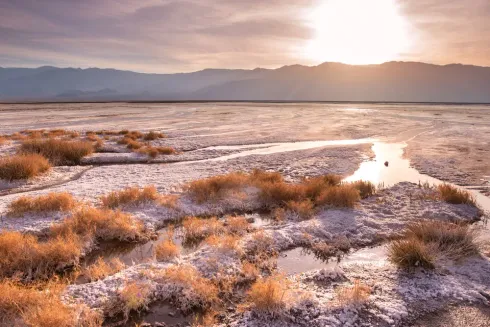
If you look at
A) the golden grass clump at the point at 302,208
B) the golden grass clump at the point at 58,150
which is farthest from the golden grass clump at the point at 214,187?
the golden grass clump at the point at 58,150

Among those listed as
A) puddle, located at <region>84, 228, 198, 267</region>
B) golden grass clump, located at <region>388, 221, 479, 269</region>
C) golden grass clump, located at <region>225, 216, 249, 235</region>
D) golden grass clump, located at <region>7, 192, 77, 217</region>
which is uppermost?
golden grass clump, located at <region>7, 192, 77, 217</region>

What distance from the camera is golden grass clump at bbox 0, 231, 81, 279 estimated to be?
687 centimetres

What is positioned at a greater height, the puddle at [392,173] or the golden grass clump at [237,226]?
the puddle at [392,173]

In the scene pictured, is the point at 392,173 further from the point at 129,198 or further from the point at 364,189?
the point at 129,198

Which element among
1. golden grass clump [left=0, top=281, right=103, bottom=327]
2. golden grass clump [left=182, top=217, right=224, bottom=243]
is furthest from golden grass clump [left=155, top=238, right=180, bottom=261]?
golden grass clump [left=0, top=281, right=103, bottom=327]

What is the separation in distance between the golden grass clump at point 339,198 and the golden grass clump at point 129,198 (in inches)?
232

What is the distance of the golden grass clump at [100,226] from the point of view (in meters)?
8.64

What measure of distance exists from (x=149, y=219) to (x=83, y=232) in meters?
1.96

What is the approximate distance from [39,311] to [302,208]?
25.2ft

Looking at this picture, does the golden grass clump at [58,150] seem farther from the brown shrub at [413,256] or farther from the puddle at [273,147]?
the brown shrub at [413,256]

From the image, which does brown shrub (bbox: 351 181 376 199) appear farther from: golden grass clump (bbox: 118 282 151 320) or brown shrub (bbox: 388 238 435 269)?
golden grass clump (bbox: 118 282 151 320)

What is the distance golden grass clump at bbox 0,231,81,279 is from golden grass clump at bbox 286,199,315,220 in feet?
21.2

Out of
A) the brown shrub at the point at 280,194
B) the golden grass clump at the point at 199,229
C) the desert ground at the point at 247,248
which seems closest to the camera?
the desert ground at the point at 247,248

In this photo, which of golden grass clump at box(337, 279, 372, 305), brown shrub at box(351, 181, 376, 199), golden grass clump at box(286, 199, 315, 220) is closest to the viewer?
golden grass clump at box(337, 279, 372, 305)
